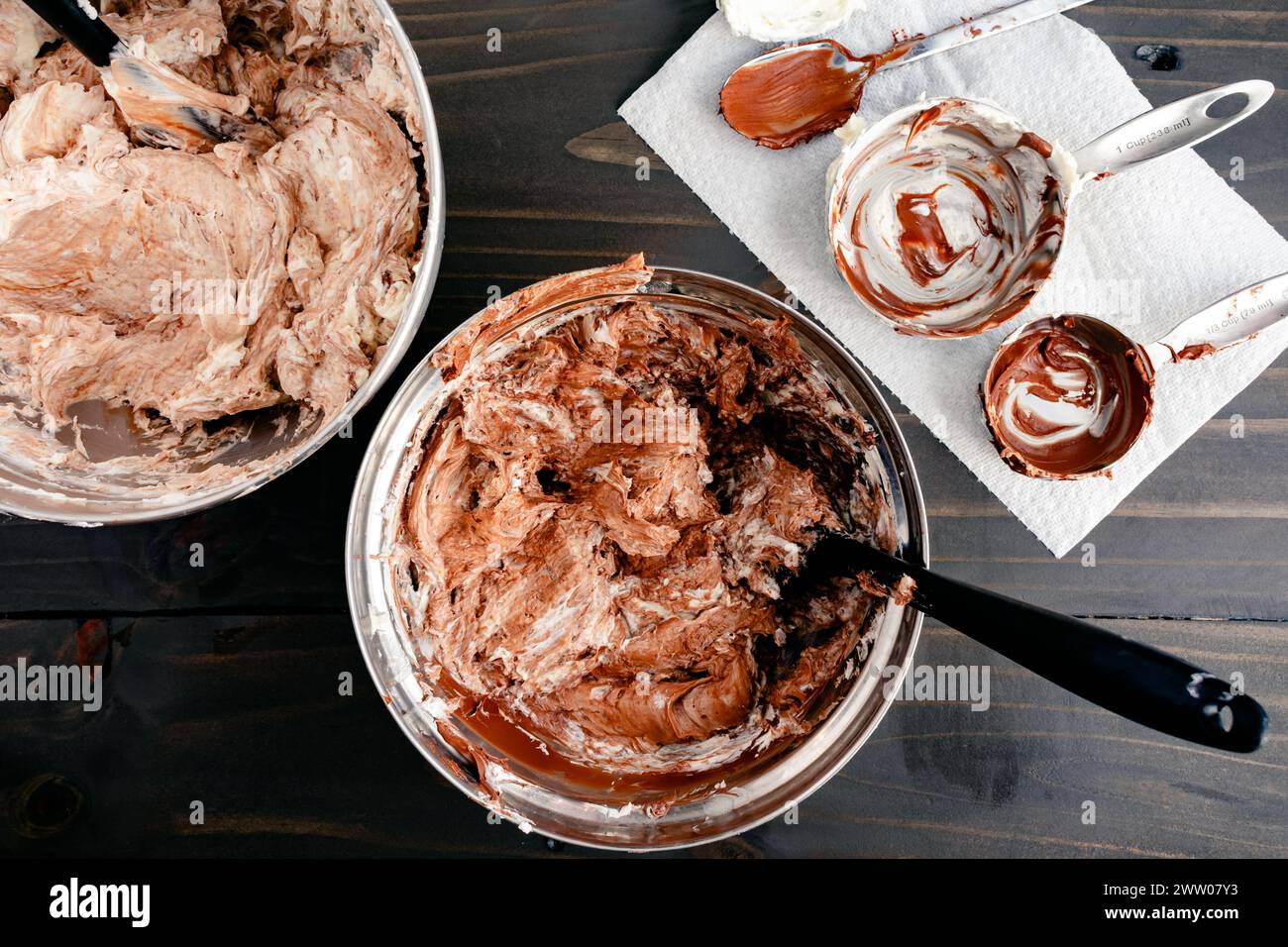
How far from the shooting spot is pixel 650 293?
1.02 meters

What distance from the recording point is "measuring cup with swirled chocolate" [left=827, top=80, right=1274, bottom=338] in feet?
3.78

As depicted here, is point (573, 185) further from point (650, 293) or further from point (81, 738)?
point (81, 738)

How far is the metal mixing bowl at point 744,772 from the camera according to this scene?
0.98 metres

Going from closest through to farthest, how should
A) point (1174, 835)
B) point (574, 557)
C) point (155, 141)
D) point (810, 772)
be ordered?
point (810, 772), point (155, 141), point (574, 557), point (1174, 835)

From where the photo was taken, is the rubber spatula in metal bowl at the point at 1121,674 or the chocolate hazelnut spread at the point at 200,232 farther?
the chocolate hazelnut spread at the point at 200,232

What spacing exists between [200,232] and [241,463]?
33 cm

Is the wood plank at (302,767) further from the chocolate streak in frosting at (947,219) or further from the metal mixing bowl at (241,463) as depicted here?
the chocolate streak in frosting at (947,219)

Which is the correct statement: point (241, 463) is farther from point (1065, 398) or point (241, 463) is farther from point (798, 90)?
point (1065, 398)

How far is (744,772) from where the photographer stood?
1061mm

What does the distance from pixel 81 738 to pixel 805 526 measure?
1.24 metres

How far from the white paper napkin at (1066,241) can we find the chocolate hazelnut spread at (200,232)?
46cm

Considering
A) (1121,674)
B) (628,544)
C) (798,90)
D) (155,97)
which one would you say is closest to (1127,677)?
(1121,674)

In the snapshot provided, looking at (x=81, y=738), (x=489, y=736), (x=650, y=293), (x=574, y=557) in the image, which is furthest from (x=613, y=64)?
(x=81, y=738)

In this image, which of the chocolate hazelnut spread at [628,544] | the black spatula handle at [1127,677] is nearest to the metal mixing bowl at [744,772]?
the chocolate hazelnut spread at [628,544]
